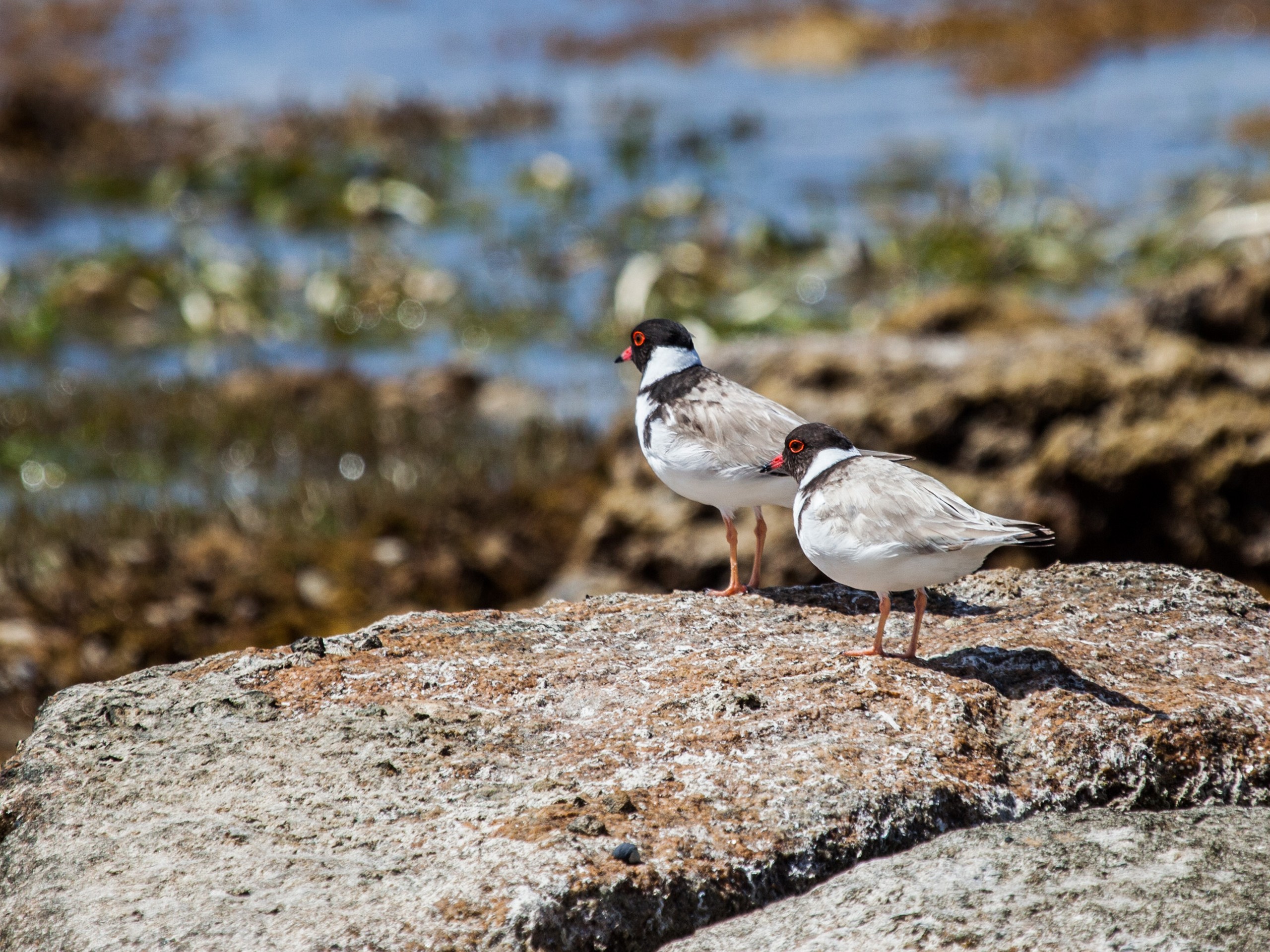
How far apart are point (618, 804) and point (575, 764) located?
1.09ft

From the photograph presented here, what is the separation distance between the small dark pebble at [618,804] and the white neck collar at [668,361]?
A: 294 centimetres

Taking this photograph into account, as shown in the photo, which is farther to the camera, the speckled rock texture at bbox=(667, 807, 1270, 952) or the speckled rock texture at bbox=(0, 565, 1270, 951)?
the speckled rock texture at bbox=(0, 565, 1270, 951)

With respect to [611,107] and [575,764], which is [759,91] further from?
[575,764]

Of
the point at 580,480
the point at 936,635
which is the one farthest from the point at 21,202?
the point at 936,635

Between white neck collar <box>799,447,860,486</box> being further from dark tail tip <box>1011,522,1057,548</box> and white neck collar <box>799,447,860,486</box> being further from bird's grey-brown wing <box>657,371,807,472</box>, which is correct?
dark tail tip <box>1011,522,1057,548</box>

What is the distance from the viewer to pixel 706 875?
13.7 feet

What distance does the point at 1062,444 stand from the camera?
929 centimetres

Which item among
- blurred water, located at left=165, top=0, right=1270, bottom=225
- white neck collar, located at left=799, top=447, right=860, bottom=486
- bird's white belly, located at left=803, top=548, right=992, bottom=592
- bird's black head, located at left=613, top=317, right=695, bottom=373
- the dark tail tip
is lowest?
bird's white belly, located at left=803, top=548, right=992, bottom=592

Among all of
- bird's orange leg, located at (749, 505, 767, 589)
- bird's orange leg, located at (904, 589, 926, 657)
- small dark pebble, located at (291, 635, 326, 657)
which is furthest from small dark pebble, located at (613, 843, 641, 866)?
bird's orange leg, located at (749, 505, 767, 589)

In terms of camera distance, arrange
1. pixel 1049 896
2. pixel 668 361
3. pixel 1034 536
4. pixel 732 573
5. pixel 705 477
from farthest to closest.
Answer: pixel 668 361, pixel 732 573, pixel 705 477, pixel 1034 536, pixel 1049 896

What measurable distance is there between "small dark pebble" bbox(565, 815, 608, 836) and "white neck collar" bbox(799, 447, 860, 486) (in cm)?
197

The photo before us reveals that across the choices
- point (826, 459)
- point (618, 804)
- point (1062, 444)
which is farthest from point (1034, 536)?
point (1062, 444)

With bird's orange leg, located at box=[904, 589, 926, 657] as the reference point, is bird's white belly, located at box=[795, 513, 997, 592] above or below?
above

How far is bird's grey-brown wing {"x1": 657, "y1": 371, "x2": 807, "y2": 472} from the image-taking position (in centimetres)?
623
